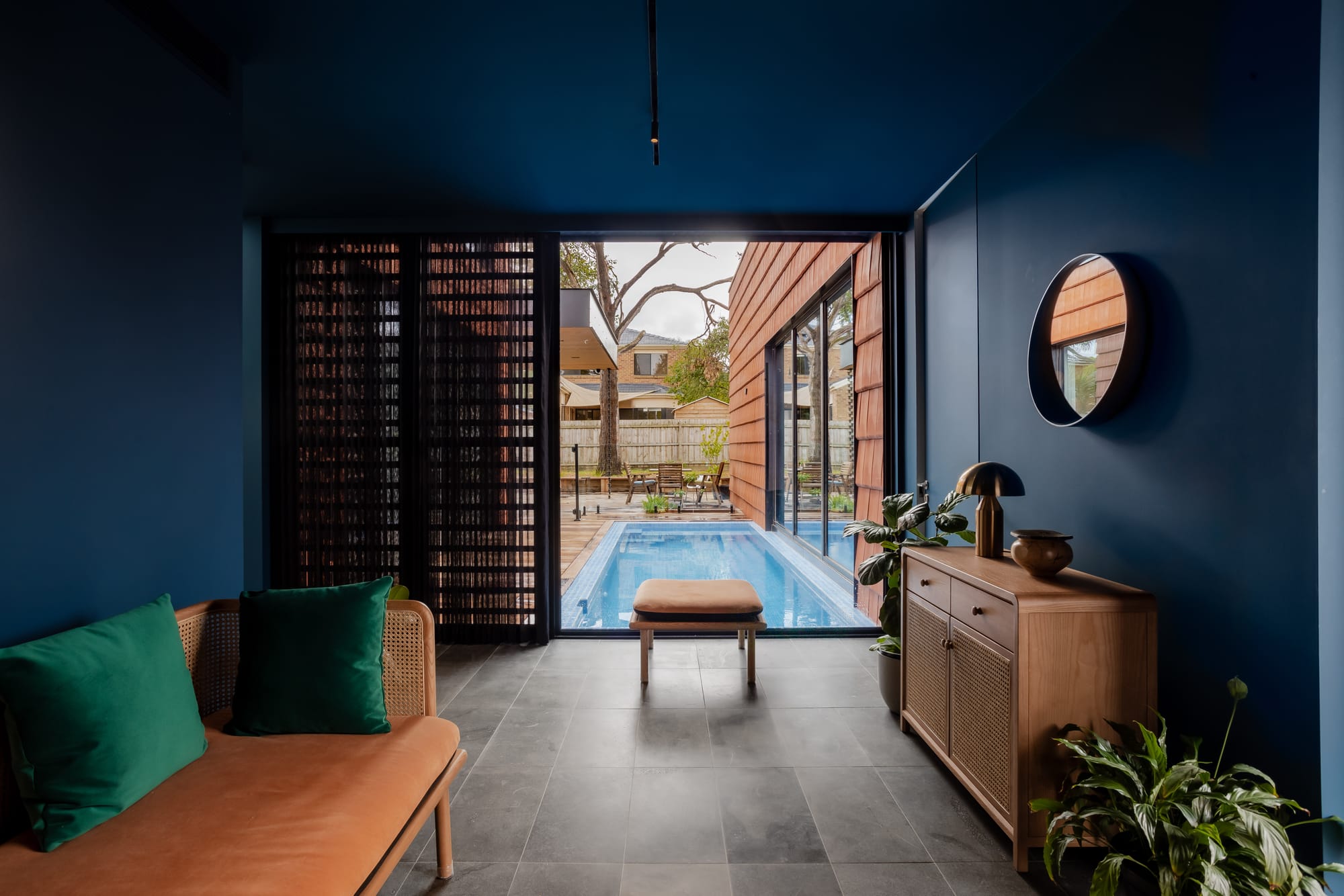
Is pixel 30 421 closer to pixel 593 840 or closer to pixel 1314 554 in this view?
pixel 593 840

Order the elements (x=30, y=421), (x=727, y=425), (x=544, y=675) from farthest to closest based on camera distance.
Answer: (x=727, y=425), (x=544, y=675), (x=30, y=421)

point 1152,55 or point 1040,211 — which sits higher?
point 1152,55

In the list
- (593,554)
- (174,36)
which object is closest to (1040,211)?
(174,36)

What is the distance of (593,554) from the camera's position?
6.86m

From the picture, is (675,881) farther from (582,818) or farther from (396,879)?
(396,879)

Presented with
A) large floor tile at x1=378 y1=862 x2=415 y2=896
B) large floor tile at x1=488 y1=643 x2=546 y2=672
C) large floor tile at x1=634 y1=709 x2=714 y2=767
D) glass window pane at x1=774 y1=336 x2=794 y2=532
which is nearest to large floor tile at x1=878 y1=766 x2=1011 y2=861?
large floor tile at x1=634 y1=709 x2=714 y2=767

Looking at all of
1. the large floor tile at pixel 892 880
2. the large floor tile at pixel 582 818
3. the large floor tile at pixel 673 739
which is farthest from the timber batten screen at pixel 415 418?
the large floor tile at pixel 892 880

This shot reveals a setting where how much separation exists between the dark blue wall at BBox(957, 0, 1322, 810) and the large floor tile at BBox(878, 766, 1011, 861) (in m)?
0.68

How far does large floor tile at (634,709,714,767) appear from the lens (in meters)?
2.38

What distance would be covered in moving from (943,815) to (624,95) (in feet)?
9.79

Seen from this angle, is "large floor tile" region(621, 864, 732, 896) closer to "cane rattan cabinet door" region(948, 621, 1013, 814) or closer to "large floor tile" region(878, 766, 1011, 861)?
"large floor tile" region(878, 766, 1011, 861)

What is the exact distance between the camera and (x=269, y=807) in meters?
1.32

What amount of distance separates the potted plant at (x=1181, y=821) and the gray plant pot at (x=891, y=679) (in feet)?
3.72

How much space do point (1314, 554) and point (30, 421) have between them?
3.13 meters
